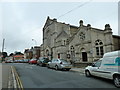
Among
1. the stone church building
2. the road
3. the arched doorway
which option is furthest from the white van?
the arched doorway

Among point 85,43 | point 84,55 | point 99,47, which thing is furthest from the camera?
point 84,55

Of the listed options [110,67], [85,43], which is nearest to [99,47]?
[85,43]

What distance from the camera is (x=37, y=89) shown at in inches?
274

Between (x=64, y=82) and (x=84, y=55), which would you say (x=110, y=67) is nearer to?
(x=64, y=82)

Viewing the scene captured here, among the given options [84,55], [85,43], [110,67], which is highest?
[85,43]

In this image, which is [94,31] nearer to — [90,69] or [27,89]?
[90,69]

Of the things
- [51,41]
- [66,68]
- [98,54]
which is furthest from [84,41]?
[51,41]

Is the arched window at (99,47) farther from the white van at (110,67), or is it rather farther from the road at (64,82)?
the white van at (110,67)

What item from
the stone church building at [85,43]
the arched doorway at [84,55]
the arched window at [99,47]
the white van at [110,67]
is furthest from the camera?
the arched doorway at [84,55]

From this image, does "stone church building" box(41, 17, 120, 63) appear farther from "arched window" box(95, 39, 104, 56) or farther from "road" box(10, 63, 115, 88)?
"road" box(10, 63, 115, 88)

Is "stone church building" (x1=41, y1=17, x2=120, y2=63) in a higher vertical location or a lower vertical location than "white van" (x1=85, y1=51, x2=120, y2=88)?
higher

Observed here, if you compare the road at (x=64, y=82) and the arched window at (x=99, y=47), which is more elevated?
the arched window at (x=99, y=47)

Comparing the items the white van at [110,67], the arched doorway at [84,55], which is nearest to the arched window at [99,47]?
the arched doorway at [84,55]

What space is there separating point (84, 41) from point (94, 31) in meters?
3.00
